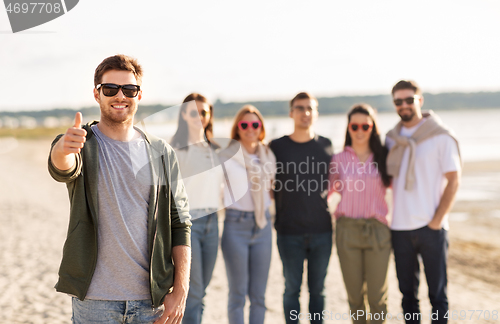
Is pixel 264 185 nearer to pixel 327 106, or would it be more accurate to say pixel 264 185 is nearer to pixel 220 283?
pixel 220 283

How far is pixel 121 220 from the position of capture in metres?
2.20

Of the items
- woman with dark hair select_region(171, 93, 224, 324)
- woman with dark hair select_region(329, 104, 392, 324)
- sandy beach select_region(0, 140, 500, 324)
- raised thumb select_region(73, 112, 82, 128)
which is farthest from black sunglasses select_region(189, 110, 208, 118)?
sandy beach select_region(0, 140, 500, 324)

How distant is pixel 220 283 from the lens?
6664mm

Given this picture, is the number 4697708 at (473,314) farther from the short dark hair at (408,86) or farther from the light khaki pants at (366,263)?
the short dark hair at (408,86)

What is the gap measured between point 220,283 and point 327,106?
6744 cm

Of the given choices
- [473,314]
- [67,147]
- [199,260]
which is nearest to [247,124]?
[199,260]

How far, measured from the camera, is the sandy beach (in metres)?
5.37

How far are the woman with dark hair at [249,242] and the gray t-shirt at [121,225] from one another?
1612 mm

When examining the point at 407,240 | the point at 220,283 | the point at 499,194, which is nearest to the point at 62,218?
the point at 220,283

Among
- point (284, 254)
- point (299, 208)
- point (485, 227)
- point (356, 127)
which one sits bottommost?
point (485, 227)

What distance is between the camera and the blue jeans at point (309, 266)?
388 cm

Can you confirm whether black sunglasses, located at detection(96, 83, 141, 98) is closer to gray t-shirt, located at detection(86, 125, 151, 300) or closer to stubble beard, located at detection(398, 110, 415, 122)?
gray t-shirt, located at detection(86, 125, 151, 300)

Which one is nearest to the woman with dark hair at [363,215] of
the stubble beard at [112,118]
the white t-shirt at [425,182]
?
the white t-shirt at [425,182]

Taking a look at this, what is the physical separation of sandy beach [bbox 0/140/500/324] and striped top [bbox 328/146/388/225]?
1906 mm
